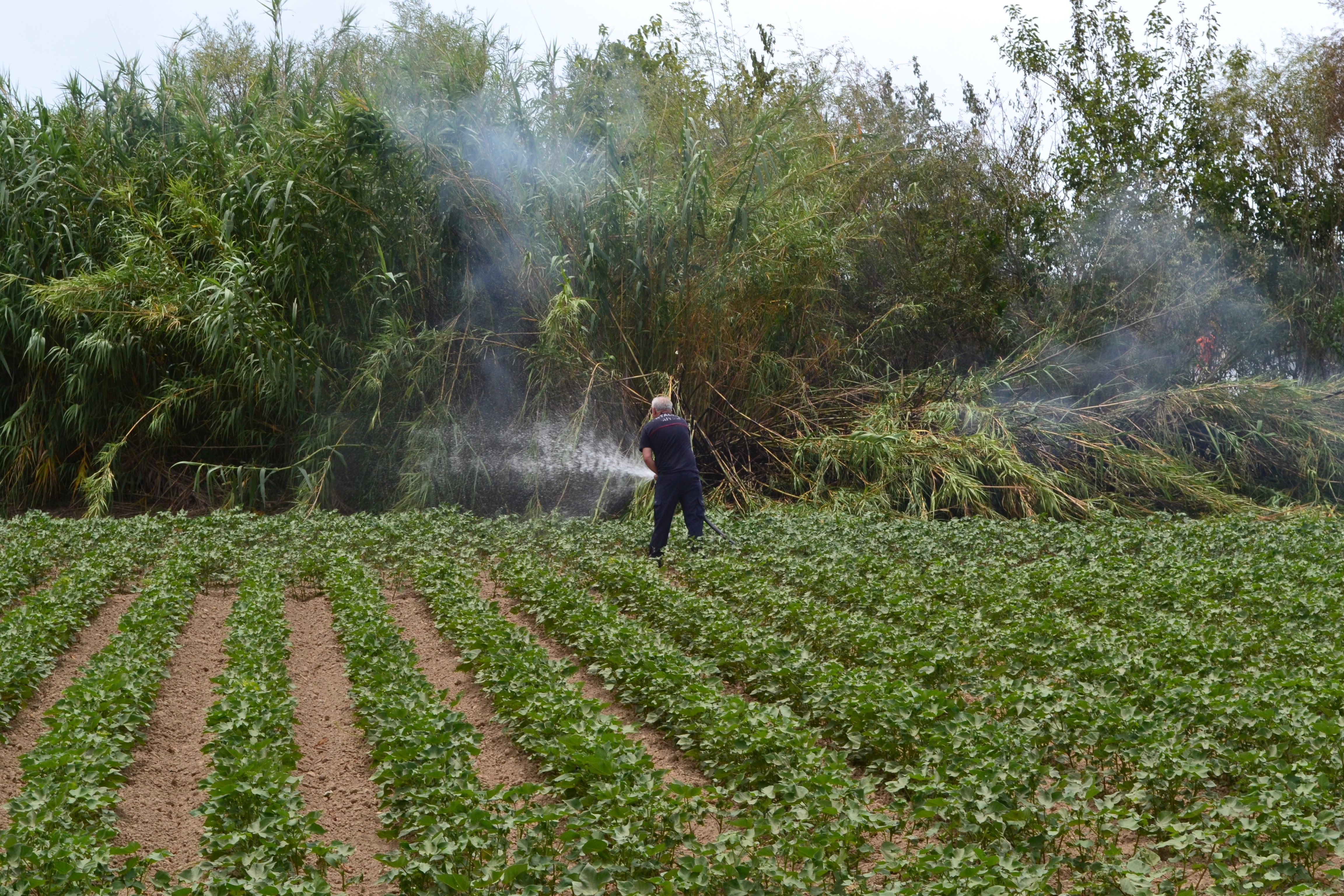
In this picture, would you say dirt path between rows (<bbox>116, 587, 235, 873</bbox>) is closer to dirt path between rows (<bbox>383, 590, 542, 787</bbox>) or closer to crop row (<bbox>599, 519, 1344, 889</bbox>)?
dirt path between rows (<bbox>383, 590, 542, 787</bbox>)

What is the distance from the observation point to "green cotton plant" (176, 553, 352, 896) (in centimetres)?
322

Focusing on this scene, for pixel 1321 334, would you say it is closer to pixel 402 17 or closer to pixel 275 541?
pixel 402 17

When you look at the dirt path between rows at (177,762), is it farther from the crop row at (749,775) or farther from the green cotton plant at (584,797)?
the crop row at (749,775)

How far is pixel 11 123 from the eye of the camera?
12.7 meters

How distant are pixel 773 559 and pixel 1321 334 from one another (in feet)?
37.7

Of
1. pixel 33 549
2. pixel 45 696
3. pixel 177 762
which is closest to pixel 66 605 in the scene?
pixel 45 696

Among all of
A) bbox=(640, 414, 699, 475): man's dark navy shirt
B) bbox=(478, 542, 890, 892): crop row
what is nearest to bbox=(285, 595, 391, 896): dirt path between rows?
bbox=(478, 542, 890, 892): crop row

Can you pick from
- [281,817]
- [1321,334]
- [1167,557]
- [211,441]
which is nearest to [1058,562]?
[1167,557]

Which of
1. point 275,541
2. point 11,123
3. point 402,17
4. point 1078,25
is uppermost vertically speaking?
point 1078,25

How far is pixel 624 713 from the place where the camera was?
5.37 m

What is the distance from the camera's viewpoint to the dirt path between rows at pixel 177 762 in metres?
4.01

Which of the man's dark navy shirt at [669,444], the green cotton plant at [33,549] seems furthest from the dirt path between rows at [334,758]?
the man's dark navy shirt at [669,444]

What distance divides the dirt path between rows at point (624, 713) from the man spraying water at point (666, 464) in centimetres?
165

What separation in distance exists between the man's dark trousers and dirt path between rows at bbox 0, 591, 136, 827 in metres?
3.88
